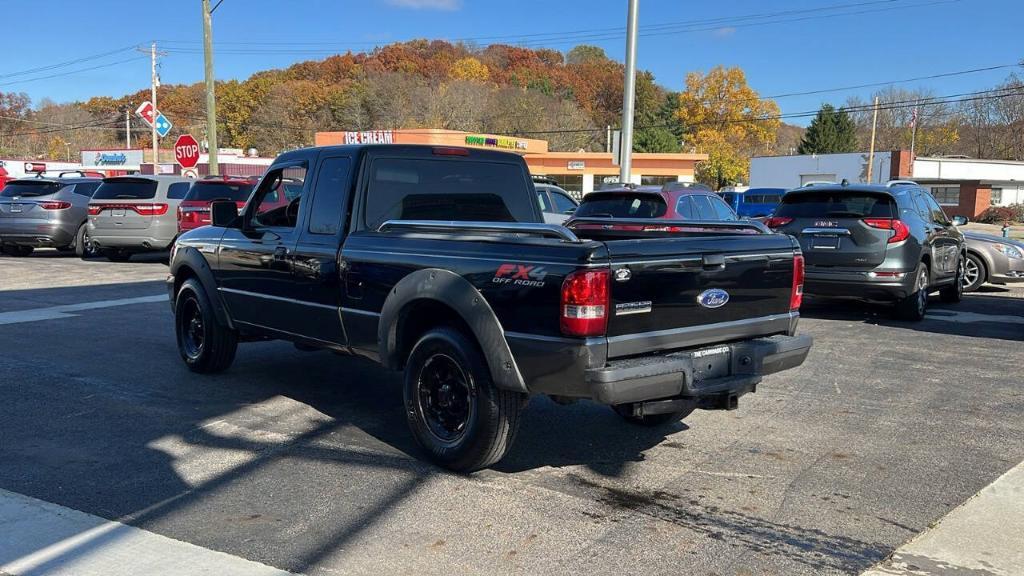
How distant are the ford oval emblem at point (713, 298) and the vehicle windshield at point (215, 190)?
12.7 metres

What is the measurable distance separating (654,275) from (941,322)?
765 cm

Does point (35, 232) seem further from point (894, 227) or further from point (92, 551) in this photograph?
point (894, 227)

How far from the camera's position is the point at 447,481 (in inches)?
181

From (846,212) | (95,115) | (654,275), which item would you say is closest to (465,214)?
(654,275)

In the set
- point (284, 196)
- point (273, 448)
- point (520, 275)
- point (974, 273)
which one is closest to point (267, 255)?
point (284, 196)

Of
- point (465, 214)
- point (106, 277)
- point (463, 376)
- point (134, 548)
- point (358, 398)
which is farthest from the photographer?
point (106, 277)

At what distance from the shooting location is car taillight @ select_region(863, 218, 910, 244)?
31.8ft

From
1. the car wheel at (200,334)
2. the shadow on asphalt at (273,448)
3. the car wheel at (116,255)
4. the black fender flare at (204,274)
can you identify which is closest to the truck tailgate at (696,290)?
the shadow on asphalt at (273,448)

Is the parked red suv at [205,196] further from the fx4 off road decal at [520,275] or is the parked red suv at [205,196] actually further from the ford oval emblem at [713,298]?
the ford oval emblem at [713,298]

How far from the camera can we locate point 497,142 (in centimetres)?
6169

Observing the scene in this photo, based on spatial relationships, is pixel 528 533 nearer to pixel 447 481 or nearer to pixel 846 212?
pixel 447 481

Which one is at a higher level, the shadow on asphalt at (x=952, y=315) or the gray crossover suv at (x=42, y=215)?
the gray crossover suv at (x=42, y=215)

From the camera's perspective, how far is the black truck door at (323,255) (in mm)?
5482

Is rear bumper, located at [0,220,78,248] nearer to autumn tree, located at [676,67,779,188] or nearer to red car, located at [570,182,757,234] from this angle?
red car, located at [570,182,757,234]
